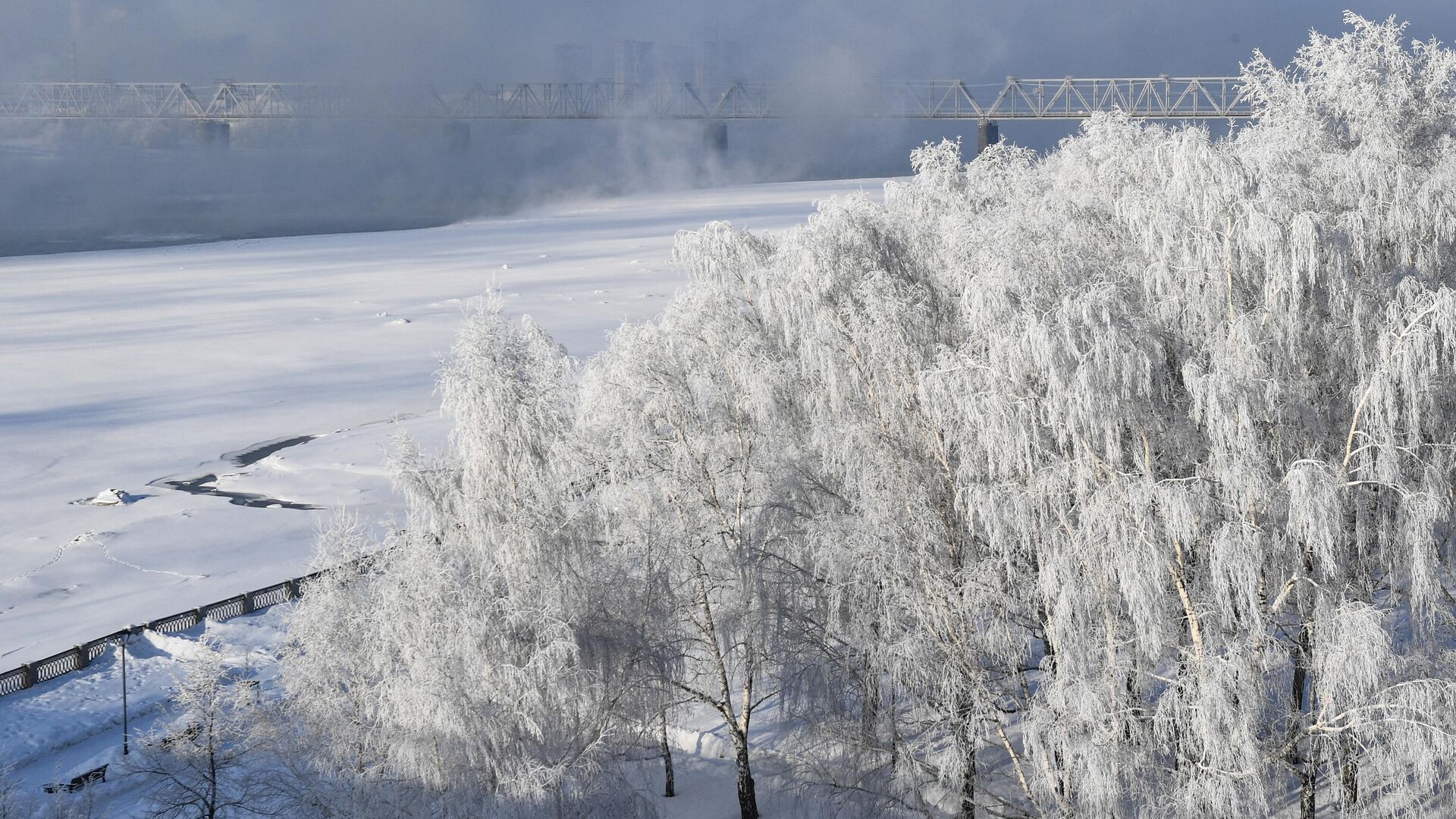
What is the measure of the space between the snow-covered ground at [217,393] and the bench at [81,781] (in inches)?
99.9

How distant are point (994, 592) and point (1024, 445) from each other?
2.16m

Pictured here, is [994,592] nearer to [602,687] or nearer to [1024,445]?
[1024,445]

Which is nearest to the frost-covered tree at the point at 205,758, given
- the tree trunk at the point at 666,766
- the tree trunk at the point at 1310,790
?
the tree trunk at the point at 666,766

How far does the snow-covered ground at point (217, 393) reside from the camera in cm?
2400

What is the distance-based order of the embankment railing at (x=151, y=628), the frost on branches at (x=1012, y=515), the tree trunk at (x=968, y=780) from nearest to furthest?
the frost on branches at (x=1012, y=515) → the tree trunk at (x=968, y=780) → the embankment railing at (x=151, y=628)

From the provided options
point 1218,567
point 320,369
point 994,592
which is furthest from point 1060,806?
point 320,369

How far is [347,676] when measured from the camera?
A: 15.6 metres

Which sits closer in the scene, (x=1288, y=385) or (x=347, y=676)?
(x=1288, y=385)

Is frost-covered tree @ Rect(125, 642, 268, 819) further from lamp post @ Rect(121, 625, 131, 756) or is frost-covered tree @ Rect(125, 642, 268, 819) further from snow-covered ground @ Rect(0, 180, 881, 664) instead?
snow-covered ground @ Rect(0, 180, 881, 664)

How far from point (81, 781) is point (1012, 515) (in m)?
13.7

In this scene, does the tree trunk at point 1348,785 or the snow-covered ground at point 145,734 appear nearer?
the tree trunk at point 1348,785

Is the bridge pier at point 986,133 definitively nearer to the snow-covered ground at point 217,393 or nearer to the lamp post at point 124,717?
the snow-covered ground at point 217,393

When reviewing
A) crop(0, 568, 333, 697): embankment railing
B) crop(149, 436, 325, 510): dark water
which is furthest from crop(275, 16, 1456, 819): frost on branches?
crop(149, 436, 325, 510): dark water

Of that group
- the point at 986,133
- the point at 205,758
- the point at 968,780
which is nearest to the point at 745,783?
the point at 968,780
